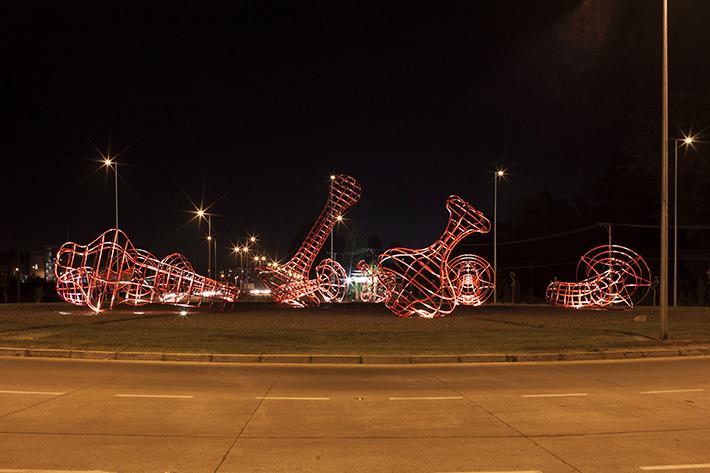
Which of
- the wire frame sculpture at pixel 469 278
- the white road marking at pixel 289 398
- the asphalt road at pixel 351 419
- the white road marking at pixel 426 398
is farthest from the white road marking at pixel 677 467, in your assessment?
the wire frame sculpture at pixel 469 278

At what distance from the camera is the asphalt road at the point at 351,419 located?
6.85 m

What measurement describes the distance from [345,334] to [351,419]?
11.3 m

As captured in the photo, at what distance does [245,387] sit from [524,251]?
68.3 metres

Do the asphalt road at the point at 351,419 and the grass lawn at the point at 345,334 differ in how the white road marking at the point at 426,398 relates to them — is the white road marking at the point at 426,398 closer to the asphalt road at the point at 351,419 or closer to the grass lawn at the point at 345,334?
the asphalt road at the point at 351,419

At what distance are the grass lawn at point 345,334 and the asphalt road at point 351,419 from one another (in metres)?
2.79

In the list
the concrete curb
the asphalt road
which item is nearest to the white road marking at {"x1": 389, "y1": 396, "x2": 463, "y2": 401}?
the asphalt road

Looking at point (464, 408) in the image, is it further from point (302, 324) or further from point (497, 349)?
point (302, 324)

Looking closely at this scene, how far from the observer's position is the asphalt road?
685 centimetres

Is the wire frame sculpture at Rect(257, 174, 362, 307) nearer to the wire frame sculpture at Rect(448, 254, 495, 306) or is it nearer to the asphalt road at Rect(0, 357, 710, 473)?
the wire frame sculpture at Rect(448, 254, 495, 306)

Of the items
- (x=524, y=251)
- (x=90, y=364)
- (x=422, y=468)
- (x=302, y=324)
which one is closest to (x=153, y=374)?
(x=90, y=364)

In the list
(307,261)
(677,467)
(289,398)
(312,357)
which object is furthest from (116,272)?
(677,467)

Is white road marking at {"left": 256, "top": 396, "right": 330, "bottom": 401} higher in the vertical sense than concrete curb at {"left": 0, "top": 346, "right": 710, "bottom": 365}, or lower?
higher

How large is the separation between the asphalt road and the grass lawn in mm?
2791

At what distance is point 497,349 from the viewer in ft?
53.9
